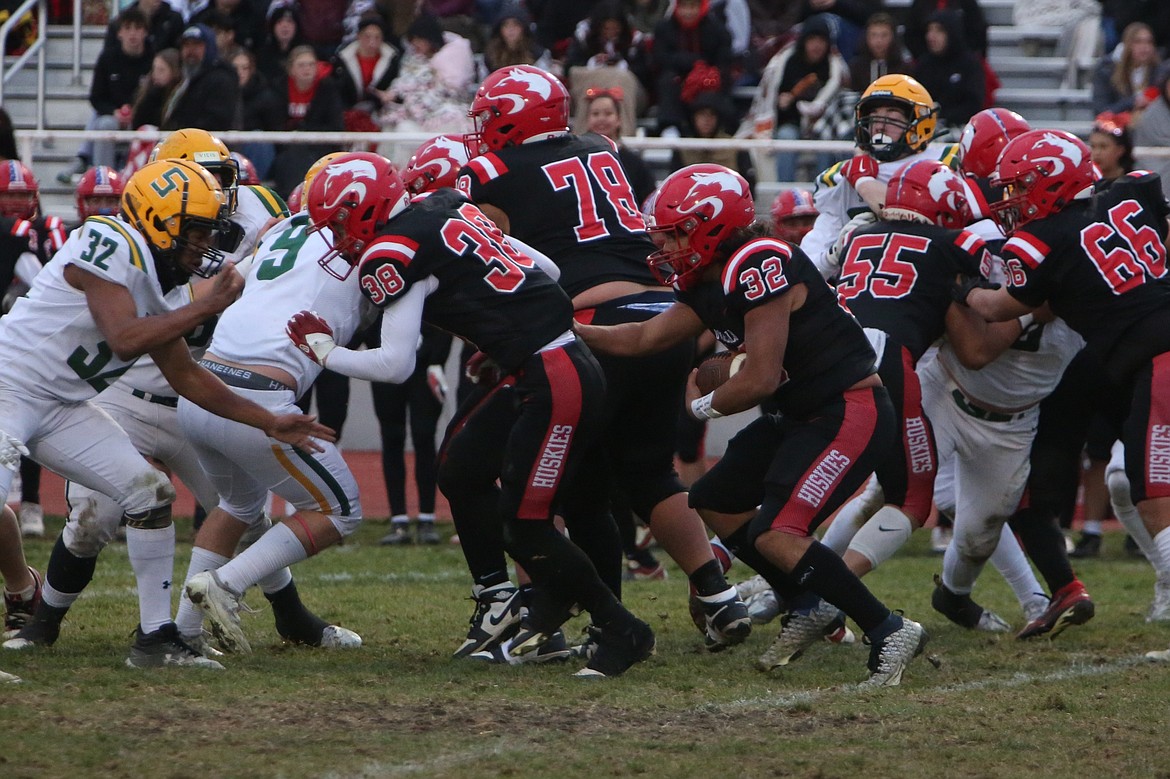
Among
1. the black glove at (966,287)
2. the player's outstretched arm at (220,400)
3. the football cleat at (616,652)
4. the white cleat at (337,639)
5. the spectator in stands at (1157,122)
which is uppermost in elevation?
the spectator in stands at (1157,122)

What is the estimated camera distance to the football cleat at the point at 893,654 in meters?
5.30

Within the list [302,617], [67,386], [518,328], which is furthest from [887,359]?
[67,386]

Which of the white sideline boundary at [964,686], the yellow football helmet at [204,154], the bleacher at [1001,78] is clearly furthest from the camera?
the bleacher at [1001,78]

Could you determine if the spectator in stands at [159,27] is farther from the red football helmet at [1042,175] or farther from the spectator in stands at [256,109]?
the red football helmet at [1042,175]

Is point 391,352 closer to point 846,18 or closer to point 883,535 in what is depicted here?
point 883,535

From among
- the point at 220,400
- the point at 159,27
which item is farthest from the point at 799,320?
the point at 159,27

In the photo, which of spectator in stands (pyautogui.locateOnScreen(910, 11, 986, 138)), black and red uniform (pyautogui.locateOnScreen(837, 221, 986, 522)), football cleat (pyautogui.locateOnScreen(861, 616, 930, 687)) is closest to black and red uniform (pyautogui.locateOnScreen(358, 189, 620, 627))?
football cleat (pyautogui.locateOnScreen(861, 616, 930, 687))

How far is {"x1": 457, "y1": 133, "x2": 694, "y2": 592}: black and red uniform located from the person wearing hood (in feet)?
20.3

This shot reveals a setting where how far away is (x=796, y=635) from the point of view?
5656 mm

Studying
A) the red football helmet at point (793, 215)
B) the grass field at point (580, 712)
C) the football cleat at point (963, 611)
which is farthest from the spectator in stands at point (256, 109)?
the football cleat at point (963, 611)

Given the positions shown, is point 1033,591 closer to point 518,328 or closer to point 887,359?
point 887,359

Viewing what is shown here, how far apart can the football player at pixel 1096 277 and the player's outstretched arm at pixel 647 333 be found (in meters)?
1.30

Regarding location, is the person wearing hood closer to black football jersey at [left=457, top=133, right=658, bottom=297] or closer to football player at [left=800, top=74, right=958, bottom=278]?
→ football player at [left=800, top=74, right=958, bottom=278]

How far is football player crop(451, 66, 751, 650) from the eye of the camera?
590cm
